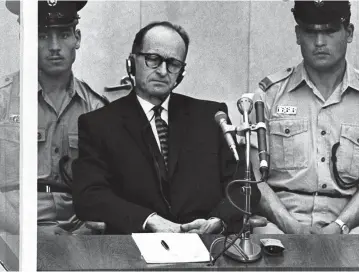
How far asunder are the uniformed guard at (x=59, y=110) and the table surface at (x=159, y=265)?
181mm

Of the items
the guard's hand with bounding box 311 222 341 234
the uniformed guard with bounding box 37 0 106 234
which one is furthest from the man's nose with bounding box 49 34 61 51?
the guard's hand with bounding box 311 222 341 234

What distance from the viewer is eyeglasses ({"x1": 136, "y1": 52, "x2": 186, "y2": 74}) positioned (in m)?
4.76

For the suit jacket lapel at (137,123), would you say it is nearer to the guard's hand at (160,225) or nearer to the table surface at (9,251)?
the guard's hand at (160,225)

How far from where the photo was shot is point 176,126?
489cm

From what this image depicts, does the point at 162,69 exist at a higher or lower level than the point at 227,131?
higher

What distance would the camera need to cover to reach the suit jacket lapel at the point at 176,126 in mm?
4859

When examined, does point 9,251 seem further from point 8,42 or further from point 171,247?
point 8,42

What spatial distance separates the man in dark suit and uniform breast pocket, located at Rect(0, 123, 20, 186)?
0.72 meters

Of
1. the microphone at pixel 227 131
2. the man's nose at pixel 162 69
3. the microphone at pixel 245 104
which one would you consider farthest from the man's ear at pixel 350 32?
the man's nose at pixel 162 69

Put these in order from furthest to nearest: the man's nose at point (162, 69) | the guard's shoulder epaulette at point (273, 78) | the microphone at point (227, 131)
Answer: the guard's shoulder epaulette at point (273, 78), the man's nose at point (162, 69), the microphone at point (227, 131)

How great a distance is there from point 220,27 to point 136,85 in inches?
22.2

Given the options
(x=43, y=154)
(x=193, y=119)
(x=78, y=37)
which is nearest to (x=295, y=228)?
(x=193, y=119)

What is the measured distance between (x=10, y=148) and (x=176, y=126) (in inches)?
47.7

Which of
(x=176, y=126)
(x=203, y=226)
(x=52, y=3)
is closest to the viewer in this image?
(x=52, y=3)
